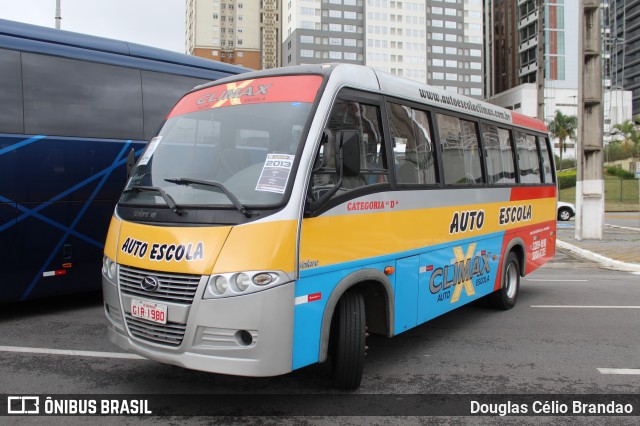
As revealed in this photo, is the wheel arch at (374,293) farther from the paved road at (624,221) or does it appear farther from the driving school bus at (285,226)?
the paved road at (624,221)

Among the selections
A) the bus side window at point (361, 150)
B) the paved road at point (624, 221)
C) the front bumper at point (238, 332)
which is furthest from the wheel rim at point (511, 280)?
the paved road at point (624, 221)

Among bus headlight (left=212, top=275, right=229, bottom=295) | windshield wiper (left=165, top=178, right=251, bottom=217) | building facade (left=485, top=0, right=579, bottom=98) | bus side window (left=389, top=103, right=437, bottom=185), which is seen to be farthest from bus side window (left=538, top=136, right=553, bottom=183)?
building facade (left=485, top=0, right=579, bottom=98)

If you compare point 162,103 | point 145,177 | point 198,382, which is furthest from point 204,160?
point 162,103

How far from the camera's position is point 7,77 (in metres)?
6.81

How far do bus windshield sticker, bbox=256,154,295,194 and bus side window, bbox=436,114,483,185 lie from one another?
2.49 metres

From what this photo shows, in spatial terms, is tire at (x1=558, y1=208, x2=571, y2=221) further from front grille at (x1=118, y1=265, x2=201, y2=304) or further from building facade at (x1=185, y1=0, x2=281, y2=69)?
building facade at (x1=185, y1=0, x2=281, y2=69)

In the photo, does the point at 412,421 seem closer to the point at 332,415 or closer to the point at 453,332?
the point at 332,415

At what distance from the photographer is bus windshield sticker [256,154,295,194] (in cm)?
418

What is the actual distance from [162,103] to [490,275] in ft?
17.2

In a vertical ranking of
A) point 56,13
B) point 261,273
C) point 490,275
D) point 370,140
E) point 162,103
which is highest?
point 56,13

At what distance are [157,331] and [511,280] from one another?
584 cm

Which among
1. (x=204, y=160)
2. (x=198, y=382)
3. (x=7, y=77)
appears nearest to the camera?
(x=204, y=160)

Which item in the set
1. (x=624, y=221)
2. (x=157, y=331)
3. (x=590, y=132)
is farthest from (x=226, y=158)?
(x=624, y=221)

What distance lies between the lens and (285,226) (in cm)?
404
